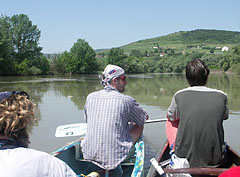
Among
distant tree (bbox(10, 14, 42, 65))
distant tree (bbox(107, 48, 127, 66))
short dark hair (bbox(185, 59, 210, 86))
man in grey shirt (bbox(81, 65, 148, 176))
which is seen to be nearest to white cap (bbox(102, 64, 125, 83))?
man in grey shirt (bbox(81, 65, 148, 176))

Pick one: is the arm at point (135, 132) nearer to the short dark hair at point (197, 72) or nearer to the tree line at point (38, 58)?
the short dark hair at point (197, 72)

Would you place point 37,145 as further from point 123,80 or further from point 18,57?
→ point 18,57

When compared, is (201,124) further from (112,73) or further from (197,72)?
(112,73)

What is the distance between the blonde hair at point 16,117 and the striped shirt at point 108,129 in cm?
135

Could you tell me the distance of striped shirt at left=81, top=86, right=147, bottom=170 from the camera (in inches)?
107

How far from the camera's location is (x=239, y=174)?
1.32 m

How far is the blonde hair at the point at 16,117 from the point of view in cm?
132

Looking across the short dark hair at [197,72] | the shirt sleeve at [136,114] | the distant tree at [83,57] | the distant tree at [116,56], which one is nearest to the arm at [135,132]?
the shirt sleeve at [136,114]

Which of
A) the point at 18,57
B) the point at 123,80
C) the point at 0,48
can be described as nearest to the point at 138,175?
the point at 123,80

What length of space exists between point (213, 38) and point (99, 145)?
166 metres

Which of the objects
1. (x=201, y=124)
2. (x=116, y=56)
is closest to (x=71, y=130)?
(x=201, y=124)

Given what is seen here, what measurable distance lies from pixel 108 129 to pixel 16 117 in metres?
1.48

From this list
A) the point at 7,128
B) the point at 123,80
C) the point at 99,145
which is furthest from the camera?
the point at 123,80

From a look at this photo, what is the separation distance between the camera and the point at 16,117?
1338mm
